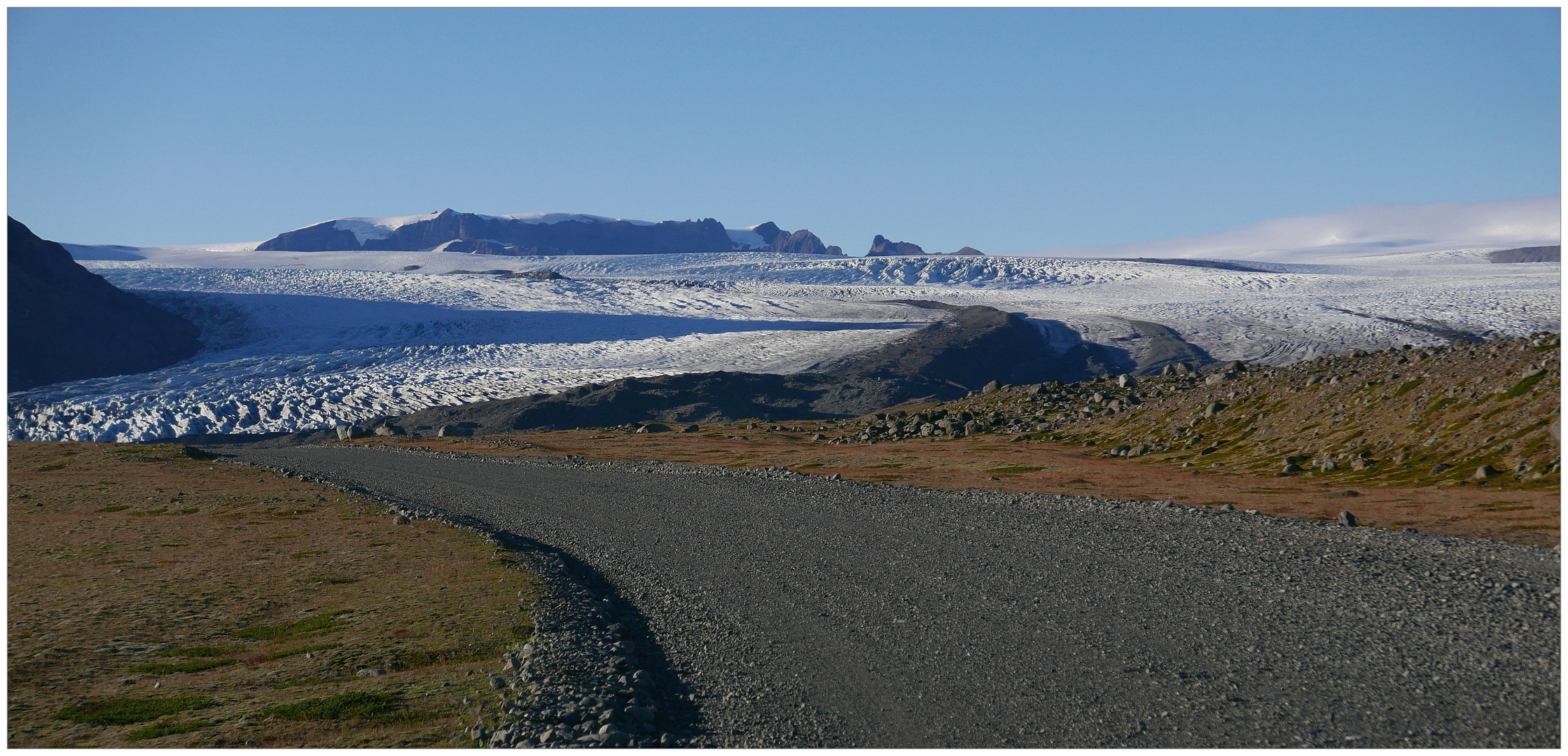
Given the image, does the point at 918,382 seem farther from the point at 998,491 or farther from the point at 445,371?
the point at 998,491

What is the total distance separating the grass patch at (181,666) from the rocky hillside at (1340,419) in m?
21.8

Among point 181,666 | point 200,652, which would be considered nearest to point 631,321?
point 200,652

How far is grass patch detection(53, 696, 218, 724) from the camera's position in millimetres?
8727

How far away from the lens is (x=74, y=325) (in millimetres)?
92500

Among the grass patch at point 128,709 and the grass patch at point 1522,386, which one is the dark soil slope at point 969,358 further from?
the grass patch at point 128,709

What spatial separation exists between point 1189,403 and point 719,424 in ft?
89.8

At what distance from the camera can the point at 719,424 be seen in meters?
56.8

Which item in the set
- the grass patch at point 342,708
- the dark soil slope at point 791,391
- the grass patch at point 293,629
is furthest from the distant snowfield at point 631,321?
the grass patch at point 342,708

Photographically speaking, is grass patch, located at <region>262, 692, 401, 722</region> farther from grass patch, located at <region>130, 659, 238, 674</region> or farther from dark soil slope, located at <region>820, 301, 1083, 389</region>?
dark soil slope, located at <region>820, 301, 1083, 389</region>

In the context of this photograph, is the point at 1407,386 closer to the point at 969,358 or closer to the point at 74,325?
the point at 969,358

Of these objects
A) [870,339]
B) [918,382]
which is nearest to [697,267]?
[870,339]

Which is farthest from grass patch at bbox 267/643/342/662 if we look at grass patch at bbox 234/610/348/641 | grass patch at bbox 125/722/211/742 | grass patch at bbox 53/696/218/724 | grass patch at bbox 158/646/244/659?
grass patch at bbox 125/722/211/742

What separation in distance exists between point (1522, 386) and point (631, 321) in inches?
3020

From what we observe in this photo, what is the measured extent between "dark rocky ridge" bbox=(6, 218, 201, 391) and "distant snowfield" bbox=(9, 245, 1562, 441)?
3689 mm
